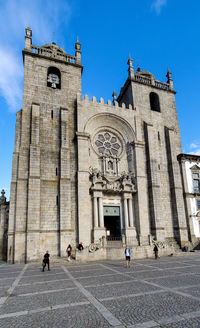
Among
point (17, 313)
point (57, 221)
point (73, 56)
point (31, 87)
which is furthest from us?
point (73, 56)

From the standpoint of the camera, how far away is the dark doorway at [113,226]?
22694 mm

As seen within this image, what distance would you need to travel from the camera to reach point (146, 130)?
25.5 meters

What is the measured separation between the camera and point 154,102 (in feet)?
97.0

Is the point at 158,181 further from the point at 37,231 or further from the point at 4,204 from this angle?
the point at 4,204

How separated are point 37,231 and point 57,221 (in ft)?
6.40

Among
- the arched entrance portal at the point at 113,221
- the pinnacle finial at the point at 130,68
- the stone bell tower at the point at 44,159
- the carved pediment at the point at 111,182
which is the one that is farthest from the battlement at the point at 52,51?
the arched entrance portal at the point at 113,221

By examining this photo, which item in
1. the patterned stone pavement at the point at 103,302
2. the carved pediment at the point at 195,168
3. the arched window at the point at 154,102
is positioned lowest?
the patterned stone pavement at the point at 103,302

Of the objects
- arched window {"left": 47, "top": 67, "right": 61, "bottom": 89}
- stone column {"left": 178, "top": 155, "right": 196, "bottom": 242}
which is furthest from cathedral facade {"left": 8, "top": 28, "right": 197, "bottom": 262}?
stone column {"left": 178, "top": 155, "right": 196, "bottom": 242}

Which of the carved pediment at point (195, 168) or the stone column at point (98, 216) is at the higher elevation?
the carved pediment at point (195, 168)

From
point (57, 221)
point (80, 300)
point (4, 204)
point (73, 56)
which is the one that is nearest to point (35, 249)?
point (57, 221)

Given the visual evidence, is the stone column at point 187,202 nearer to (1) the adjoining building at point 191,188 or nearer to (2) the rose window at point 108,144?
(1) the adjoining building at point 191,188

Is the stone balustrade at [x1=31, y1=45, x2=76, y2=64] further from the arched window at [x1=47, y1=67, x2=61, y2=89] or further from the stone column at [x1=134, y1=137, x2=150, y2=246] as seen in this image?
the stone column at [x1=134, y1=137, x2=150, y2=246]

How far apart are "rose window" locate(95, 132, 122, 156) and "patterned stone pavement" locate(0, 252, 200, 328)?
51.1 feet

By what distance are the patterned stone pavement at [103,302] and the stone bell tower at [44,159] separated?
24.9ft
